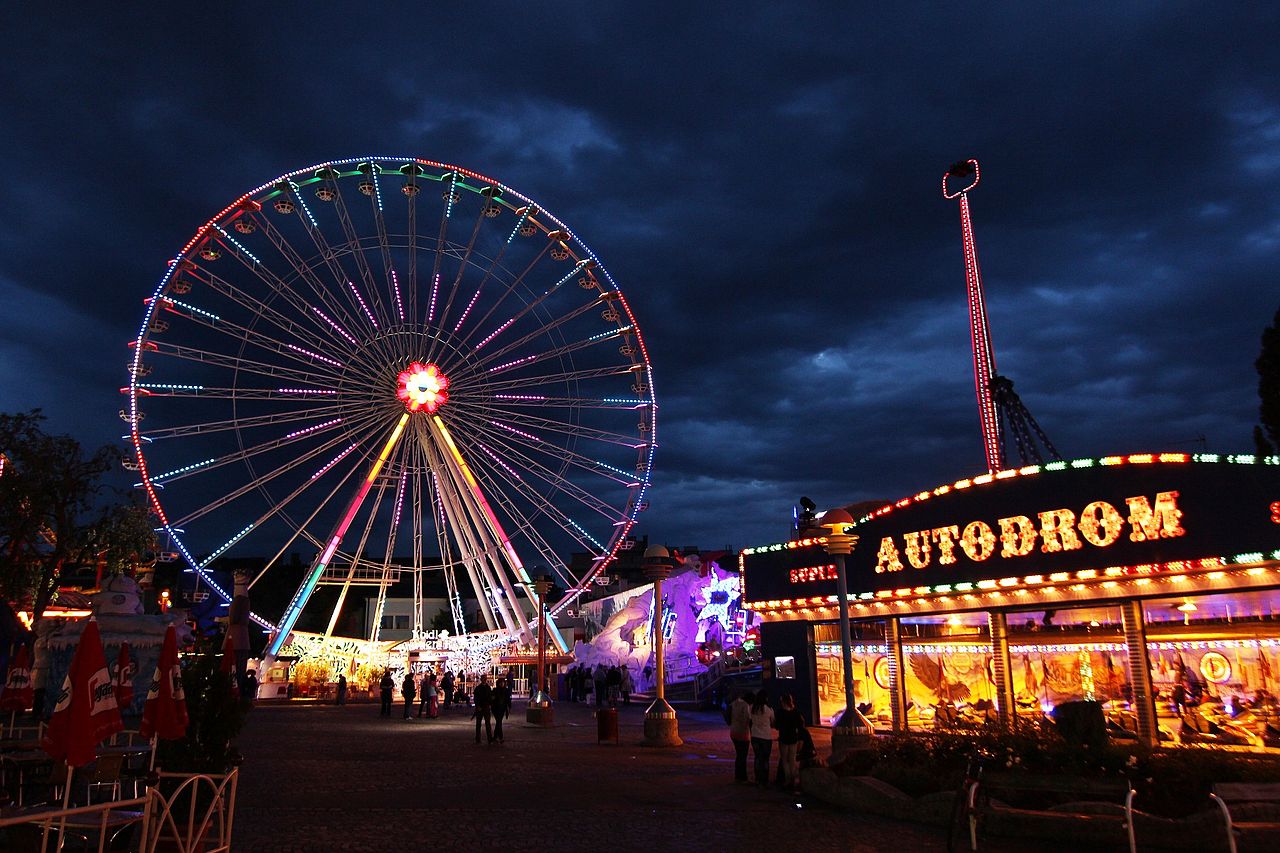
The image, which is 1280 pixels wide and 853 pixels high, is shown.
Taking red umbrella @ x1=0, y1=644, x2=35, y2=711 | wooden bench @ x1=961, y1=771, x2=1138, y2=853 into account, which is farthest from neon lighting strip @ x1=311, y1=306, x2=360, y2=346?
wooden bench @ x1=961, y1=771, x2=1138, y2=853

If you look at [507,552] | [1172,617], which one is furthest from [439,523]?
[1172,617]

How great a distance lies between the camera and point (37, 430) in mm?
25922

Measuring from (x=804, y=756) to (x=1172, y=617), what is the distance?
23.3ft

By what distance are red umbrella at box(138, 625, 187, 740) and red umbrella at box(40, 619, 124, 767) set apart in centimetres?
85

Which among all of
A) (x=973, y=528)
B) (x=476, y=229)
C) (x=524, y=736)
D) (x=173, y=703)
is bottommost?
(x=524, y=736)

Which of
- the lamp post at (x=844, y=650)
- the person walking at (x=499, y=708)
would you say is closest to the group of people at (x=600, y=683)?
the person walking at (x=499, y=708)

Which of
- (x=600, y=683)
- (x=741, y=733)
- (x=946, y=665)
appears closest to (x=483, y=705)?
(x=741, y=733)

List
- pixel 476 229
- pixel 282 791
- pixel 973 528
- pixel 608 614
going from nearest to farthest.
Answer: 1. pixel 282 791
2. pixel 973 528
3. pixel 476 229
4. pixel 608 614

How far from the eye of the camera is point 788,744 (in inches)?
502

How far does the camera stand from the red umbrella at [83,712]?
264 inches

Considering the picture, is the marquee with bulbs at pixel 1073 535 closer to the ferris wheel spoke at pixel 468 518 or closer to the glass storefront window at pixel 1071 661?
the glass storefront window at pixel 1071 661

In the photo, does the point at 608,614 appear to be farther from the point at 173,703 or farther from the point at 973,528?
the point at 173,703

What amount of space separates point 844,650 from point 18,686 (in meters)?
12.8

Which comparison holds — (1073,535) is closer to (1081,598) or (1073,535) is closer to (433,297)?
(1081,598)
